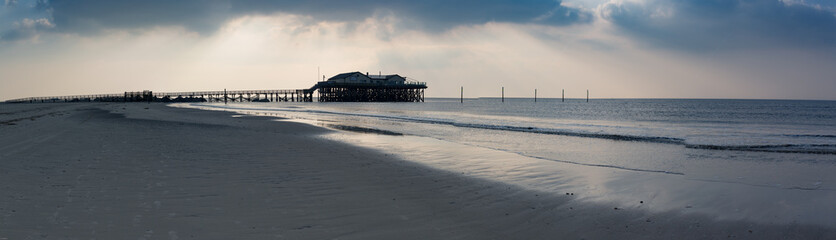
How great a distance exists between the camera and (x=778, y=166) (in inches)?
444

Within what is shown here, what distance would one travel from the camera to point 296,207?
570cm

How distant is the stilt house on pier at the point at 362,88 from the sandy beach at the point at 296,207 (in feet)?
338

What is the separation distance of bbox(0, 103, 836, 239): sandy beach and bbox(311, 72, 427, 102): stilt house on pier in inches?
4060

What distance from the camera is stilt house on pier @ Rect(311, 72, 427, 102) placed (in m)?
113

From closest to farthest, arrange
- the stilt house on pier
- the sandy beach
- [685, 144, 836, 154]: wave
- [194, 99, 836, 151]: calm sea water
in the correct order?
1. the sandy beach
2. [685, 144, 836, 154]: wave
3. [194, 99, 836, 151]: calm sea water
4. the stilt house on pier

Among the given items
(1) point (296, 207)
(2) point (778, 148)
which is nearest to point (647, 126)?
(2) point (778, 148)

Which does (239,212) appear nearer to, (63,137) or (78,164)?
(78,164)

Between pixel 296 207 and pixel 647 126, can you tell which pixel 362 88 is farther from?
pixel 296 207

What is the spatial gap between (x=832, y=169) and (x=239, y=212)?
12798mm

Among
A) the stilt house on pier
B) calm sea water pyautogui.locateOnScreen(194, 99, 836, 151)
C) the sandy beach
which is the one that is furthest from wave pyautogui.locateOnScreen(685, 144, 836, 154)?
the stilt house on pier

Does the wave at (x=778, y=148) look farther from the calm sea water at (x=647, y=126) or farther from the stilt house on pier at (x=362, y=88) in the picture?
the stilt house on pier at (x=362, y=88)

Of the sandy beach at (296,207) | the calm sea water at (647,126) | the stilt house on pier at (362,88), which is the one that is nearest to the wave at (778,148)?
the calm sea water at (647,126)

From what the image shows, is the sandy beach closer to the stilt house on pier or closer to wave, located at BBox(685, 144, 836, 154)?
wave, located at BBox(685, 144, 836, 154)

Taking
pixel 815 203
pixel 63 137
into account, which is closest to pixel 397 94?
pixel 63 137
